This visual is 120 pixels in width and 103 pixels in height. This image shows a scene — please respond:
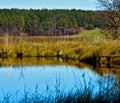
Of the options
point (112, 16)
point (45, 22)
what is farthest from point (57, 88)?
point (45, 22)

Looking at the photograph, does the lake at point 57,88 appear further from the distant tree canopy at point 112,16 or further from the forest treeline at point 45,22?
the forest treeline at point 45,22

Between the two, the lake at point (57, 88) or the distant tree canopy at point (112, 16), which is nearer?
the lake at point (57, 88)

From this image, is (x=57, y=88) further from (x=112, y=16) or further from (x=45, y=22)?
(x=45, y=22)

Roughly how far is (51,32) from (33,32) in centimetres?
216

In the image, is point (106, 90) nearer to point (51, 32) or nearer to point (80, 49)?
point (80, 49)

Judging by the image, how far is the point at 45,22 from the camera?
183 ft

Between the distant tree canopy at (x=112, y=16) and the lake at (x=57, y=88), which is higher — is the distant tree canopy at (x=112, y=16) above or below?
above

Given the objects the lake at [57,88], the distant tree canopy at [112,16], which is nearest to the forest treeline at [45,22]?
the distant tree canopy at [112,16]

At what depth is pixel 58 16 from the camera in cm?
6469

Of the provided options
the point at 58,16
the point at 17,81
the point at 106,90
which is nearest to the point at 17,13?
the point at 58,16

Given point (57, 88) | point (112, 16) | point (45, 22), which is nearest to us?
point (57, 88)

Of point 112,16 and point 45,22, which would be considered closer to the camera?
point 112,16

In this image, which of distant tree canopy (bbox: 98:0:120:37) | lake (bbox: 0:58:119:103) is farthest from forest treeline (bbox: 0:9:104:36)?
lake (bbox: 0:58:119:103)

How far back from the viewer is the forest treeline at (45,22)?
51.7 metres
